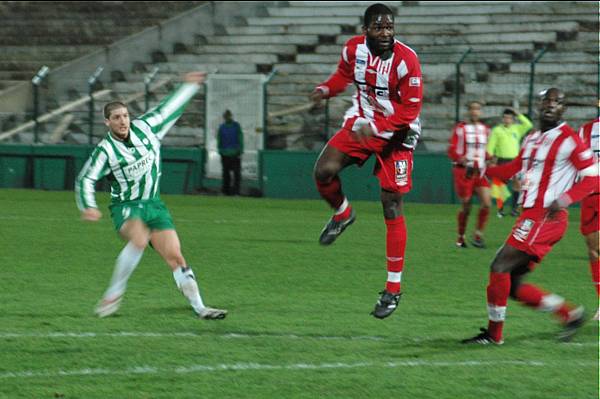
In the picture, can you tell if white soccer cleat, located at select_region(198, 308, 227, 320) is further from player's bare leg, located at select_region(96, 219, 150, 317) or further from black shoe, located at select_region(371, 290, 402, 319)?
black shoe, located at select_region(371, 290, 402, 319)

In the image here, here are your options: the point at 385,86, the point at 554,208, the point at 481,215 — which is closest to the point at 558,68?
the point at 481,215

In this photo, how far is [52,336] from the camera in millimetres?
8617

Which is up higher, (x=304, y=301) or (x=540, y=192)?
(x=540, y=192)

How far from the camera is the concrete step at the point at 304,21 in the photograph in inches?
1249

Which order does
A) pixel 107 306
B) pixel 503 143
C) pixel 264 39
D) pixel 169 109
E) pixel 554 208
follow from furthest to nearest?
pixel 264 39
pixel 503 143
pixel 169 109
pixel 107 306
pixel 554 208

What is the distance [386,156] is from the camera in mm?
9398

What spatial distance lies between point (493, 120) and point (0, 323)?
18580 millimetres

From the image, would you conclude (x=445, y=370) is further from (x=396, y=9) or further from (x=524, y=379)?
(x=396, y=9)

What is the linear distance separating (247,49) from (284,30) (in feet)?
3.77

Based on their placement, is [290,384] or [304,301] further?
[304,301]

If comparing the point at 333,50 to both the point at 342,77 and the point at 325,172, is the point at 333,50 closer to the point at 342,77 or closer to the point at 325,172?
the point at 342,77

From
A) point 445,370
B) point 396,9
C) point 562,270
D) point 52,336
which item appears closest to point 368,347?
point 445,370

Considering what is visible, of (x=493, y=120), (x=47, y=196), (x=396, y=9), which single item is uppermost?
(x=396, y=9)

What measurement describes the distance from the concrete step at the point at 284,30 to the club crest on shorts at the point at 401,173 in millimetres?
22382
